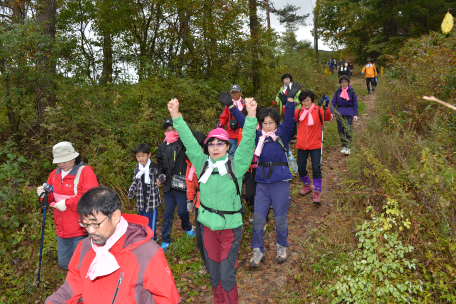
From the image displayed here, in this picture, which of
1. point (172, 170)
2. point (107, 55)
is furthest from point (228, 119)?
point (107, 55)

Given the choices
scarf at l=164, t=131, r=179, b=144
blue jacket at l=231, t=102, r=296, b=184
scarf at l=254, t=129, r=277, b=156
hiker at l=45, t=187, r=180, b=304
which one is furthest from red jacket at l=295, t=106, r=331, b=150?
hiker at l=45, t=187, r=180, b=304

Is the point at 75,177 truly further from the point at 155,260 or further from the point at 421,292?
the point at 421,292

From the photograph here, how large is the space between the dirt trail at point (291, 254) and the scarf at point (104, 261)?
269 centimetres

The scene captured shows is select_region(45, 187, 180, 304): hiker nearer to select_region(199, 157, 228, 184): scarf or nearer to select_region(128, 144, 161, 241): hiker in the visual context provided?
select_region(199, 157, 228, 184): scarf

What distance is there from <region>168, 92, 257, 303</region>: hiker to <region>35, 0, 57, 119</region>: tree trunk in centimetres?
596

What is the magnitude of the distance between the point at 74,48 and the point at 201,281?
11.9 m

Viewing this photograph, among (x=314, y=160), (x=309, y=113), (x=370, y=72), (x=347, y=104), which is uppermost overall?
(x=370, y=72)

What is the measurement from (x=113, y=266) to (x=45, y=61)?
24.6ft

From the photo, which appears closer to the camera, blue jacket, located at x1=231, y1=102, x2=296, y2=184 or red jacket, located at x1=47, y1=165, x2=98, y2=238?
red jacket, located at x1=47, y1=165, x2=98, y2=238

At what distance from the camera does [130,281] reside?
78.7 inches

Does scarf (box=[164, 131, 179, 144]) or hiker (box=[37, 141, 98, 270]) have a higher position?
scarf (box=[164, 131, 179, 144])

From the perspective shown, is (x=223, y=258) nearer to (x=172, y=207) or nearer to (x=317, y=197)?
(x=172, y=207)

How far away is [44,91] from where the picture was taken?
25.5ft

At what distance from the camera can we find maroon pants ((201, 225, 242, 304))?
3.38 metres
